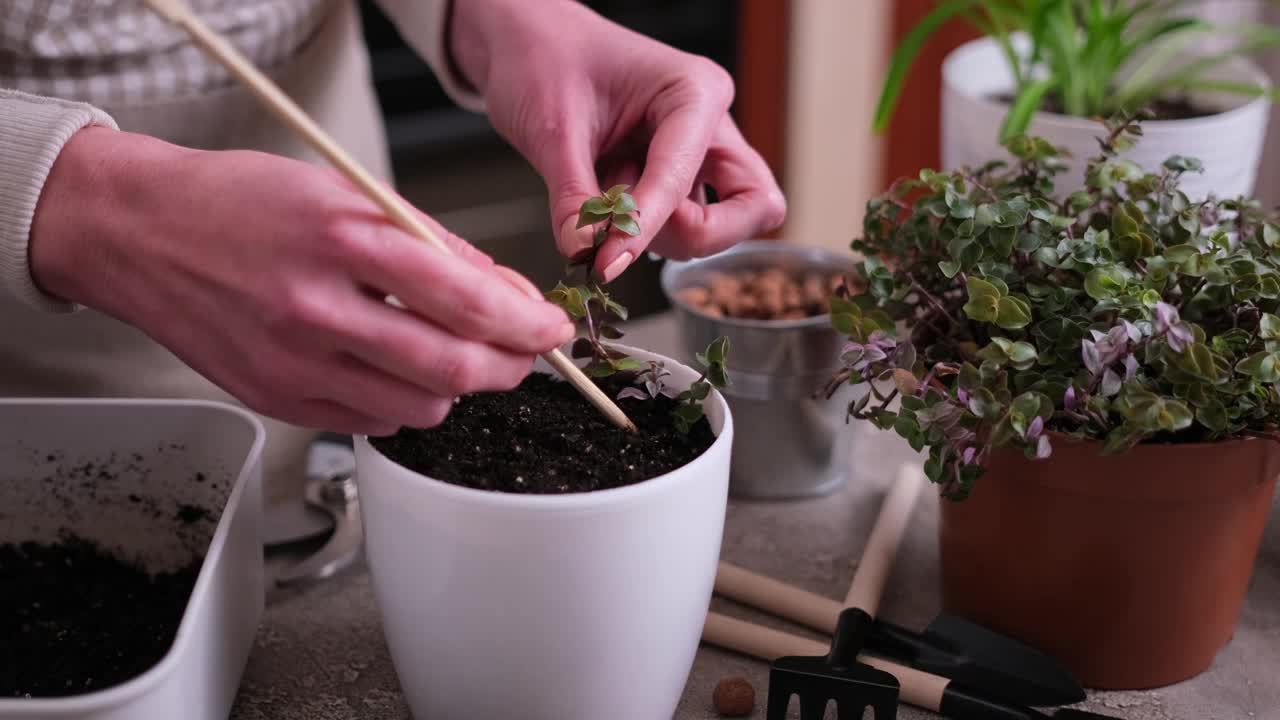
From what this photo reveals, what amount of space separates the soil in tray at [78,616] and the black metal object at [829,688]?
0.35 metres

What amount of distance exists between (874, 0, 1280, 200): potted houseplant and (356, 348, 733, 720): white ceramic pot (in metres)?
0.62

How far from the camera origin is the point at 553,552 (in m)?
0.56

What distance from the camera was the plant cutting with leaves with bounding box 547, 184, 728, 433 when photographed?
26.1 inches

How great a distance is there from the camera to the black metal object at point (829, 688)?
2.07 feet

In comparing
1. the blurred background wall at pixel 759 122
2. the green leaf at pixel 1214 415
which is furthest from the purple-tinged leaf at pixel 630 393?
the blurred background wall at pixel 759 122

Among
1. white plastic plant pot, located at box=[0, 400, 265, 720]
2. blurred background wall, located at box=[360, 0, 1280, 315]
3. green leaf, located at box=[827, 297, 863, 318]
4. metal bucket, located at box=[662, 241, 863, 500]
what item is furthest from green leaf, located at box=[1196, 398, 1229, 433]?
blurred background wall, located at box=[360, 0, 1280, 315]

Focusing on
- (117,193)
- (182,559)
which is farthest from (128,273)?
(182,559)

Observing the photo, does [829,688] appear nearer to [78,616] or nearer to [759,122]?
[78,616]

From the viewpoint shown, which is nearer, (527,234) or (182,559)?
(182,559)

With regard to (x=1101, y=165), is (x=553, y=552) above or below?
below

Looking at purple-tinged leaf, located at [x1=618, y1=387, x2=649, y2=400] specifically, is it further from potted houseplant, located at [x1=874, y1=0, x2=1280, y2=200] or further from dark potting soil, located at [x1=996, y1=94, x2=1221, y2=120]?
dark potting soil, located at [x1=996, y1=94, x2=1221, y2=120]

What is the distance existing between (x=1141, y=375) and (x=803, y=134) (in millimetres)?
1908

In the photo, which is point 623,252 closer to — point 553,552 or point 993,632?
point 553,552

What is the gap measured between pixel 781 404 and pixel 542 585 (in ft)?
Answer: 1.30
